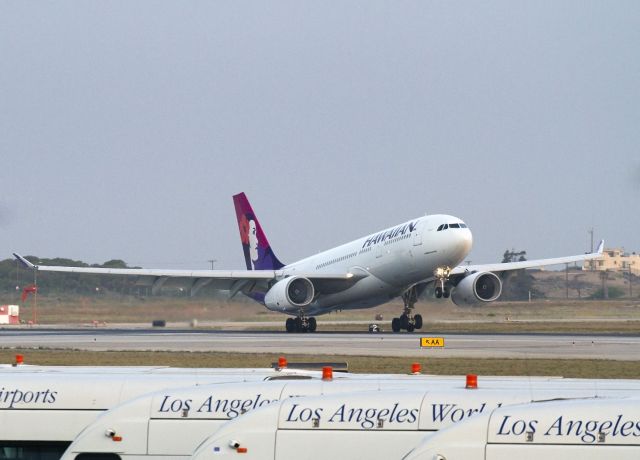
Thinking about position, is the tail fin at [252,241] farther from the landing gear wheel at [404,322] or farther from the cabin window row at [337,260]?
the landing gear wheel at [404,322]

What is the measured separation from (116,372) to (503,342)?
31.9m

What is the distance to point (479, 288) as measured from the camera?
196 feet

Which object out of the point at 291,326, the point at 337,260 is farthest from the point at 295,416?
the point at 337,260

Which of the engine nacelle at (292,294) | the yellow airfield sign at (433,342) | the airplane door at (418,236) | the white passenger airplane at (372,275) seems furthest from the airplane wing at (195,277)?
the yellow airfield sign at (433,342)

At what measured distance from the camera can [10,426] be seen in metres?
11.8

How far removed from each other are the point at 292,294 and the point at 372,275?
409 centimetres

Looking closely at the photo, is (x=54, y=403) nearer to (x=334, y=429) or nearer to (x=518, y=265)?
(x=334, y=429)

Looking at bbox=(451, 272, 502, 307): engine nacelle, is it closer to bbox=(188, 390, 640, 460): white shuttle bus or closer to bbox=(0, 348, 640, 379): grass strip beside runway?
bbox=(0, 348, 640, 379): grass strip beside runway

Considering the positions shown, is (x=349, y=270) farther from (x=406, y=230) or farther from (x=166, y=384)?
(x=166, y=384)

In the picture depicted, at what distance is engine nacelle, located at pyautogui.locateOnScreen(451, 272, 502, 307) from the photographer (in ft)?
195

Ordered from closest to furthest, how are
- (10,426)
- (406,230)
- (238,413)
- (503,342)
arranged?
1. (238,413)
2. (10,426)
3. (503,342)
4. (406,230)

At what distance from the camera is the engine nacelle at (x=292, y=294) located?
60.1 metres

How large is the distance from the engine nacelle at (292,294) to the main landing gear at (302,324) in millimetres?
640

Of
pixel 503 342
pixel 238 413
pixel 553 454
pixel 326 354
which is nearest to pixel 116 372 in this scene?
pixel 238 413
